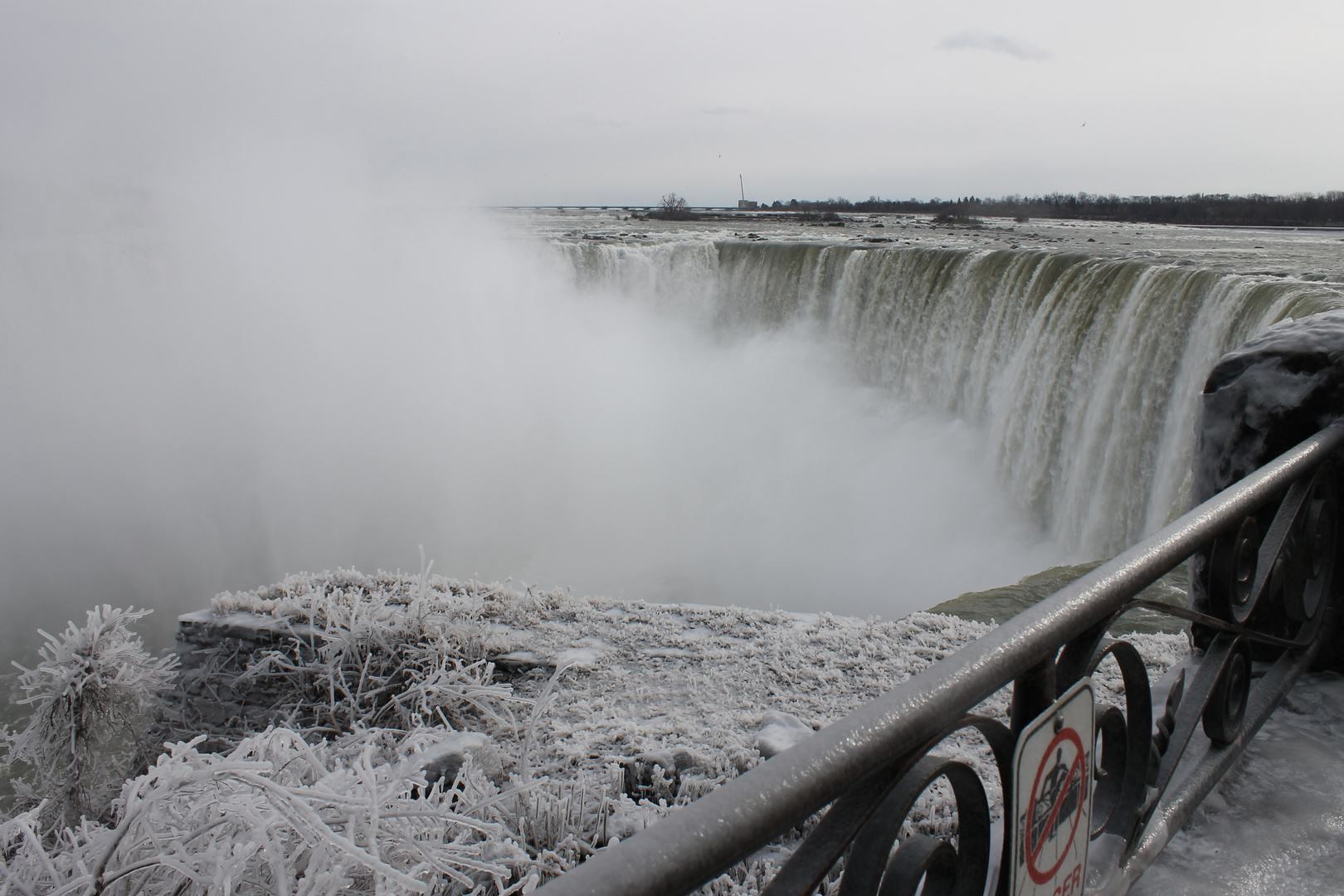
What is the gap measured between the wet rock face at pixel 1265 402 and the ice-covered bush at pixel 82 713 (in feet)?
11.9

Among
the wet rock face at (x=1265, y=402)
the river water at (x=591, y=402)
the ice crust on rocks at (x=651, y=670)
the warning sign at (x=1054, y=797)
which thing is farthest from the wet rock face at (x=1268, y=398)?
the river water at (x=591, y=402)

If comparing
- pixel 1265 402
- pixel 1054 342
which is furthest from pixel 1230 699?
pixel 1054 342

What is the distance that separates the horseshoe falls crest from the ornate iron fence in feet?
15.4

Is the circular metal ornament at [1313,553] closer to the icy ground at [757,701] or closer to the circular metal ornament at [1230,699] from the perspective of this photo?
the icy ground at [757,701]

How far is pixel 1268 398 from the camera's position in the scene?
6.43ft

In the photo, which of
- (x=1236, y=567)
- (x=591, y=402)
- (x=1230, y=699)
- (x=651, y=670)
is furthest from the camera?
(x=591, y=402)

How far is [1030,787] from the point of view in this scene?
967 mm

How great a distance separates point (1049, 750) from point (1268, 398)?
1511 mm

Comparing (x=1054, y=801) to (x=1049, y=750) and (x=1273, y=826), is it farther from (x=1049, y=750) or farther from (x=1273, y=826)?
(x=1273, y=826)

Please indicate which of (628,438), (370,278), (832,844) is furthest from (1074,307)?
(370,278)

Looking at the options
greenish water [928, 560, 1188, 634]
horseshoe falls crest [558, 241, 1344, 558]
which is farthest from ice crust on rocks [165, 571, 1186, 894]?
horseshoe falls crest [558, 241, 1344, 558]

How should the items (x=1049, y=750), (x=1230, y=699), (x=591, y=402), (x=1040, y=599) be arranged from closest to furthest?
1. (x=1049, y=750)
2. (x=1230, y=699)
3. (x=1040, y=599)
4. (x=591, y=402)

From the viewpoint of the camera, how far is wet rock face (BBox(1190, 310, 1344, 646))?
6.16ft

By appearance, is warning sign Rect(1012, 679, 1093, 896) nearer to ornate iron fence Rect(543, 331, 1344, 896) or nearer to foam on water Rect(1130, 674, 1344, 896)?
ornate iron fence Rect(543, 331, 1344, 896)
